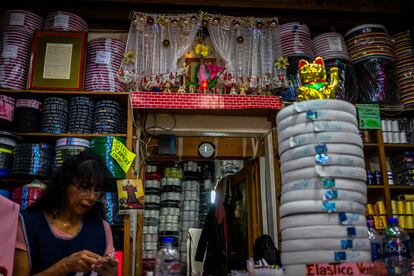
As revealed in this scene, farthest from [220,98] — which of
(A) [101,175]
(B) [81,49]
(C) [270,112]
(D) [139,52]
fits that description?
(A) [101,175]

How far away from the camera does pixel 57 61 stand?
355cm

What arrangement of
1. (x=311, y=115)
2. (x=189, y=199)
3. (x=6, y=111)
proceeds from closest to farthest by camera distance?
(x=311, y=115)
(x=6, y=111)
(x=189, y=199)

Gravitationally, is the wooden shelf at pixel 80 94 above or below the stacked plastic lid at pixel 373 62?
below

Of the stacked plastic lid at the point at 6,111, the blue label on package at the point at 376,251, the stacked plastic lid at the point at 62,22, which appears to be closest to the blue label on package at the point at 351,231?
the blue label on package at the point at 376,251

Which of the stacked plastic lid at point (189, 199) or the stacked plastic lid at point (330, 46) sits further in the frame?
the stacked plastic lid at point (189, 199)

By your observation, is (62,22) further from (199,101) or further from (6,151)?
(199,101)

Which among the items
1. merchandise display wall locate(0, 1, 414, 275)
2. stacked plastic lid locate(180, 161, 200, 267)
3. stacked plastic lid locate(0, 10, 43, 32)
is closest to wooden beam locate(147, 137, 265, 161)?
merchandise display wall locate(0, 1, 414, 275)

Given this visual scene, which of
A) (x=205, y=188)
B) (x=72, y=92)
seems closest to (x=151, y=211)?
(x=205, y=188)

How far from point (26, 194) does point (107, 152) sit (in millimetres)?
648

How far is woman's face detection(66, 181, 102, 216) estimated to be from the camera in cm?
193

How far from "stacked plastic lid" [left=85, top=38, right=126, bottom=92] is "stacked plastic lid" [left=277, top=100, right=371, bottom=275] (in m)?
2.19

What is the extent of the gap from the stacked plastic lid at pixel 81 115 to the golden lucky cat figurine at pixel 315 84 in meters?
1.99

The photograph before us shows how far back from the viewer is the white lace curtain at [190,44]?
3611 millimetres

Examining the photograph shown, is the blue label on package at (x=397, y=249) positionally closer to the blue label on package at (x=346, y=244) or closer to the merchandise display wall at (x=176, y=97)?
the blue label on package at (x=346, y=244)
